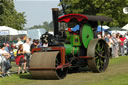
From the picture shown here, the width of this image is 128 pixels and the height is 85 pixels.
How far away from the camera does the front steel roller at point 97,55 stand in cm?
1358

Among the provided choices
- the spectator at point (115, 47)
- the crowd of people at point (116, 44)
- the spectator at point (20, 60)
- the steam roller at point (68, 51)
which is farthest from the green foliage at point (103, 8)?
the steam roller at point (68, 51)

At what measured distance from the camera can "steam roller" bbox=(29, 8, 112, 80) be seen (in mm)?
12031

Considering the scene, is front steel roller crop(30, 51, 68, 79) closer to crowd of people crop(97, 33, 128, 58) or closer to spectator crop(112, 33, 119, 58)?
crowd of people crop(97, 33, 128, 58)

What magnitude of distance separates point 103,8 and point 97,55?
108ft

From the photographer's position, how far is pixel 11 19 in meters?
50.7

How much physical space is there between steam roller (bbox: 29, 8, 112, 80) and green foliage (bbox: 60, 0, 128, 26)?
104 feet

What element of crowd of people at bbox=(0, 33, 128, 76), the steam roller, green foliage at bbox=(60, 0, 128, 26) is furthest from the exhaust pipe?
green foliage at bbox=(60, 0, 128, 26)

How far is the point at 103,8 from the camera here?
4641cm

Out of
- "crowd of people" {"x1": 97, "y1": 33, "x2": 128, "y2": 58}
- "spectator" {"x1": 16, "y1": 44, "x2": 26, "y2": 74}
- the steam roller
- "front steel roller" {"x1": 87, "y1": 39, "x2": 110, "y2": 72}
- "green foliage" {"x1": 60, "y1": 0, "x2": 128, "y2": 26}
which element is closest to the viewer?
the steam roller

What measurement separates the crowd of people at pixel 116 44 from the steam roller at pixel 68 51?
329 inches

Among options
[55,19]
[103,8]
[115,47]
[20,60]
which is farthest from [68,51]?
[103,8]

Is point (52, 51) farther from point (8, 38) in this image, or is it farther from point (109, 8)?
point (109, 8)

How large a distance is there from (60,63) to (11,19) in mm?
39063

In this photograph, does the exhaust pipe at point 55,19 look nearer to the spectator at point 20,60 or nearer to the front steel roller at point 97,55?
the front steel roller at point 97,55
